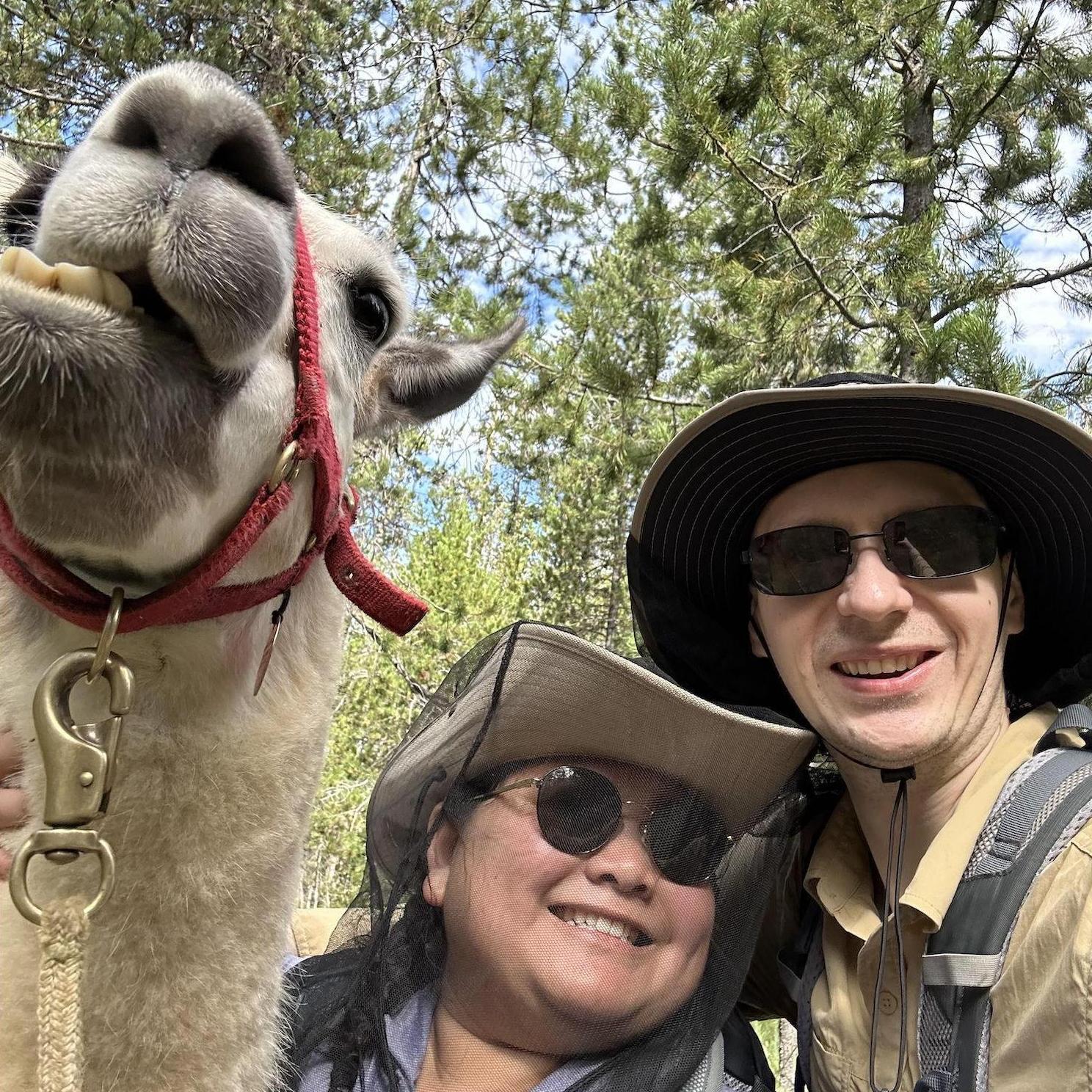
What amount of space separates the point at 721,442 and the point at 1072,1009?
4.57 feet

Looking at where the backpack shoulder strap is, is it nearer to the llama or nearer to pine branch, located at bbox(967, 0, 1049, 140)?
the llama

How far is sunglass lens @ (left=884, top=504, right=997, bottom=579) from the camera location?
2.15 m

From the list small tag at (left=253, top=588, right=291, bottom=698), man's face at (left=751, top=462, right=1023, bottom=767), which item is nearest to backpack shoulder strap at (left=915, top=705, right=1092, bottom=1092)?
man's face at (left=751, top=462, right=1023, bottom=767)

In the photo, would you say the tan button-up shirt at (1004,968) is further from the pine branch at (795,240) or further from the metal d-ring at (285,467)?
the pine branch at (795,240)

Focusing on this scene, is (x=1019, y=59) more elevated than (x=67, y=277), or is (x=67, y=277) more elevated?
(x=1019, y=59)

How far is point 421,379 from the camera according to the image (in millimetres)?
2475

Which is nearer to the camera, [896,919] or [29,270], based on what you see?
[29,270]

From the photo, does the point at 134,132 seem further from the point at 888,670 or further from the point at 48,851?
the point at 888,670

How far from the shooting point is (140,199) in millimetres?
1255

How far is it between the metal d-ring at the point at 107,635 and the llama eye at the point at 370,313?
895 mm

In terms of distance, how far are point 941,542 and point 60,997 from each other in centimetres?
189

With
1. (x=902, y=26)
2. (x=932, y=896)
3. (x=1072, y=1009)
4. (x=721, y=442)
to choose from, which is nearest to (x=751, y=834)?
(x=932, y=896)

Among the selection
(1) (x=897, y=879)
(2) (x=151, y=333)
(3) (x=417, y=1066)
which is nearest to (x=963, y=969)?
(1) (x=897, y=879)

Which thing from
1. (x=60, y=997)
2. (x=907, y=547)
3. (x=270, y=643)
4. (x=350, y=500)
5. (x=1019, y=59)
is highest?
(x=1019, y=59)
